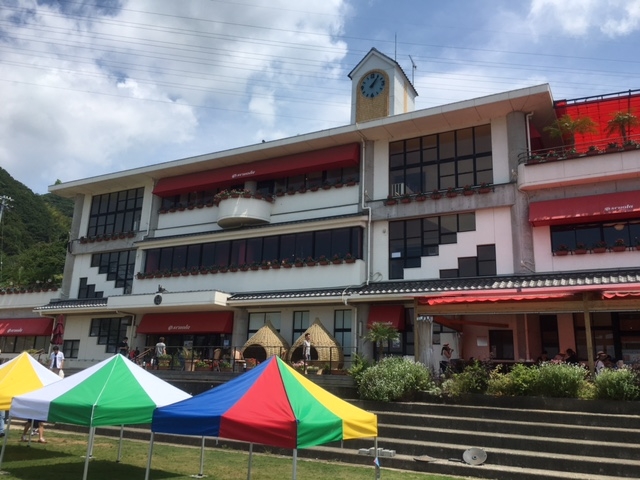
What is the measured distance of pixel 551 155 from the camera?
21406mm

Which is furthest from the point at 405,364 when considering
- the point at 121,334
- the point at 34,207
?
the point at 34,207

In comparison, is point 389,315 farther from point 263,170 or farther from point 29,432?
point 29,432

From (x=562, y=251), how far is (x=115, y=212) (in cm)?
2477

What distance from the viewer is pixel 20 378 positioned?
44.2 feet

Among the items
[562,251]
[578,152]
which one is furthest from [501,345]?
[578,152]

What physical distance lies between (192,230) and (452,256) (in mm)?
14085

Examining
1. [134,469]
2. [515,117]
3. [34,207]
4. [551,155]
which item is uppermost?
[34,207]

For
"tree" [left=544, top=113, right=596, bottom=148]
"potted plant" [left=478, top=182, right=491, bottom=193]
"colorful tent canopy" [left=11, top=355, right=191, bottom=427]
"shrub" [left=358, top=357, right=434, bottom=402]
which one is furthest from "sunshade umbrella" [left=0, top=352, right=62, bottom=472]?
"tree" [left=544, top=113, right=596, bottom=148]

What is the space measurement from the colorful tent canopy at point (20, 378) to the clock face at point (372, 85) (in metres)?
20.6

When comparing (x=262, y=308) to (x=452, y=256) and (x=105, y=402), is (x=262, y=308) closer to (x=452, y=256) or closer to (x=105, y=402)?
(x=452, y=256)

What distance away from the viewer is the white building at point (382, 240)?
2000cm

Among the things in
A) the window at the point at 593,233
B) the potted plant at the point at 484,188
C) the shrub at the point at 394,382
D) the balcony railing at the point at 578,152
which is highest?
the balcony railing at the point at 578,152

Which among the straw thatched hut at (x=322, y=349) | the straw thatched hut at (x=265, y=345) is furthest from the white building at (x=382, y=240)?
the straw thatched hut at (x=265, y=345)

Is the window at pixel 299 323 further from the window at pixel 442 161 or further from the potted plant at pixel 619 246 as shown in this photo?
the potted plant at pixel 619 246
